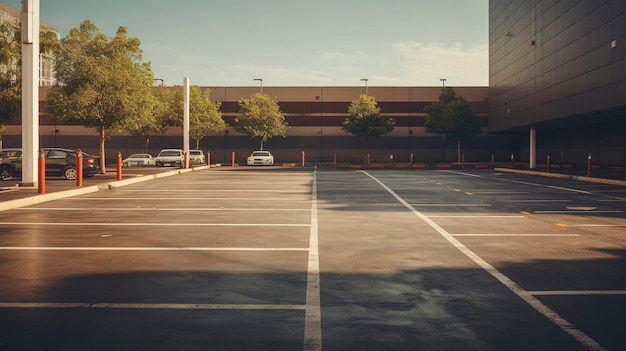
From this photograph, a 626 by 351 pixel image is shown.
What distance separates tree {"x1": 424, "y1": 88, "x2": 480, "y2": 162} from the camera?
61.5 metres

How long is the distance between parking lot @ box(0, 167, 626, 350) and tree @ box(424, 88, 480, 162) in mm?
47648

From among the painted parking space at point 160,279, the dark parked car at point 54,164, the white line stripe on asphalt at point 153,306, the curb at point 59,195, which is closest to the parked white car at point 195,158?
the curb at point 59,195

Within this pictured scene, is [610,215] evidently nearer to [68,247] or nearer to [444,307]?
[444,307]

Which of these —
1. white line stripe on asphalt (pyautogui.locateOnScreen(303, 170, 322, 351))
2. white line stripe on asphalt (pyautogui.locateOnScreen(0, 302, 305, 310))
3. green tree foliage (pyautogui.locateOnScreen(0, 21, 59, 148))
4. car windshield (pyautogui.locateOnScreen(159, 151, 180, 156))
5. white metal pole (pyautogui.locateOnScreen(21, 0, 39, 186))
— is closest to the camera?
white line stripe on asphalt (pyautogui.locateOnScreen(303, 170, 322, 351))

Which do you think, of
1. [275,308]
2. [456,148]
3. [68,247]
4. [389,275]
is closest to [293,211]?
[68,247]

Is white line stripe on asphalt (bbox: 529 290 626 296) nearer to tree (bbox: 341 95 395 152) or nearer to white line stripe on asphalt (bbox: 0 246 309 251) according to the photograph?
Result: white line stripe on asphalt (bbox: 0 246 309 251)

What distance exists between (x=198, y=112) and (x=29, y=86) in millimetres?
40295

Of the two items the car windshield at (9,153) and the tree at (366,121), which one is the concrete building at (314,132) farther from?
A: the car windshield at (9,153)

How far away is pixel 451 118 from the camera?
6147 centimetres

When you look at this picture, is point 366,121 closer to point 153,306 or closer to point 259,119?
point 259,119

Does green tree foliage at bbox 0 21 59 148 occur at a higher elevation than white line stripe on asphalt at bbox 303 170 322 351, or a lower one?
higher

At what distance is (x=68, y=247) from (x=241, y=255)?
2675mm

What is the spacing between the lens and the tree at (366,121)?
62.8 m

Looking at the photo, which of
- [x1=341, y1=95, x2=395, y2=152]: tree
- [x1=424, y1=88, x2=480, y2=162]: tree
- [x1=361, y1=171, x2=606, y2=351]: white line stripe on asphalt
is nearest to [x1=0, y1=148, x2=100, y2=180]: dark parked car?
[x1=361, y1=171, x2=606, y2=351]: white line stripe on asphalt
